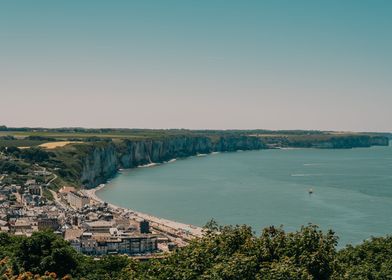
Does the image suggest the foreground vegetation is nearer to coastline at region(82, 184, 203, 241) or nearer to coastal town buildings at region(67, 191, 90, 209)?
coastline at region(82, 184, 203, 241)

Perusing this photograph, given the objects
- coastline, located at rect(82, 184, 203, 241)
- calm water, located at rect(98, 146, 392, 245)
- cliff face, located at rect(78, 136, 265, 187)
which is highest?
cliff face, located at rect(78, 136, 265, 187)

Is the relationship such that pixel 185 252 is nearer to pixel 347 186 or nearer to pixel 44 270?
pixel 44 270

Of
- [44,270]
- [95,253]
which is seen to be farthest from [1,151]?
[44,270]

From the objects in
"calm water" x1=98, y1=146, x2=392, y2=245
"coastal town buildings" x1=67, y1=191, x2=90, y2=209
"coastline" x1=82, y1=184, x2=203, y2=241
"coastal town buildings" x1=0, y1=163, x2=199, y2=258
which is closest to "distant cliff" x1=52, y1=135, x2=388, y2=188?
"calm water" x1=98, y1=146, x2=392, y2=245

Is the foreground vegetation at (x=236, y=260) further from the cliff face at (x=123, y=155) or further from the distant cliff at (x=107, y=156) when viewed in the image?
the cliff face at (x=123, y=155)

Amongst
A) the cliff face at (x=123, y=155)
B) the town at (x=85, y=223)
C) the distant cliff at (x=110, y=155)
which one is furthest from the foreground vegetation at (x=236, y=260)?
the cliff face at (x=123, y=155)

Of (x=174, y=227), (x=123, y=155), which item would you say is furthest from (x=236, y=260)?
(x=123, y=155)

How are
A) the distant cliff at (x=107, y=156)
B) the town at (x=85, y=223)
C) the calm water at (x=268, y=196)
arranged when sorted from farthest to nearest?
the distant cliff at (x=107, y=156) → the calm water at (x=268, y=196) → the town at (x=85, y=223)
